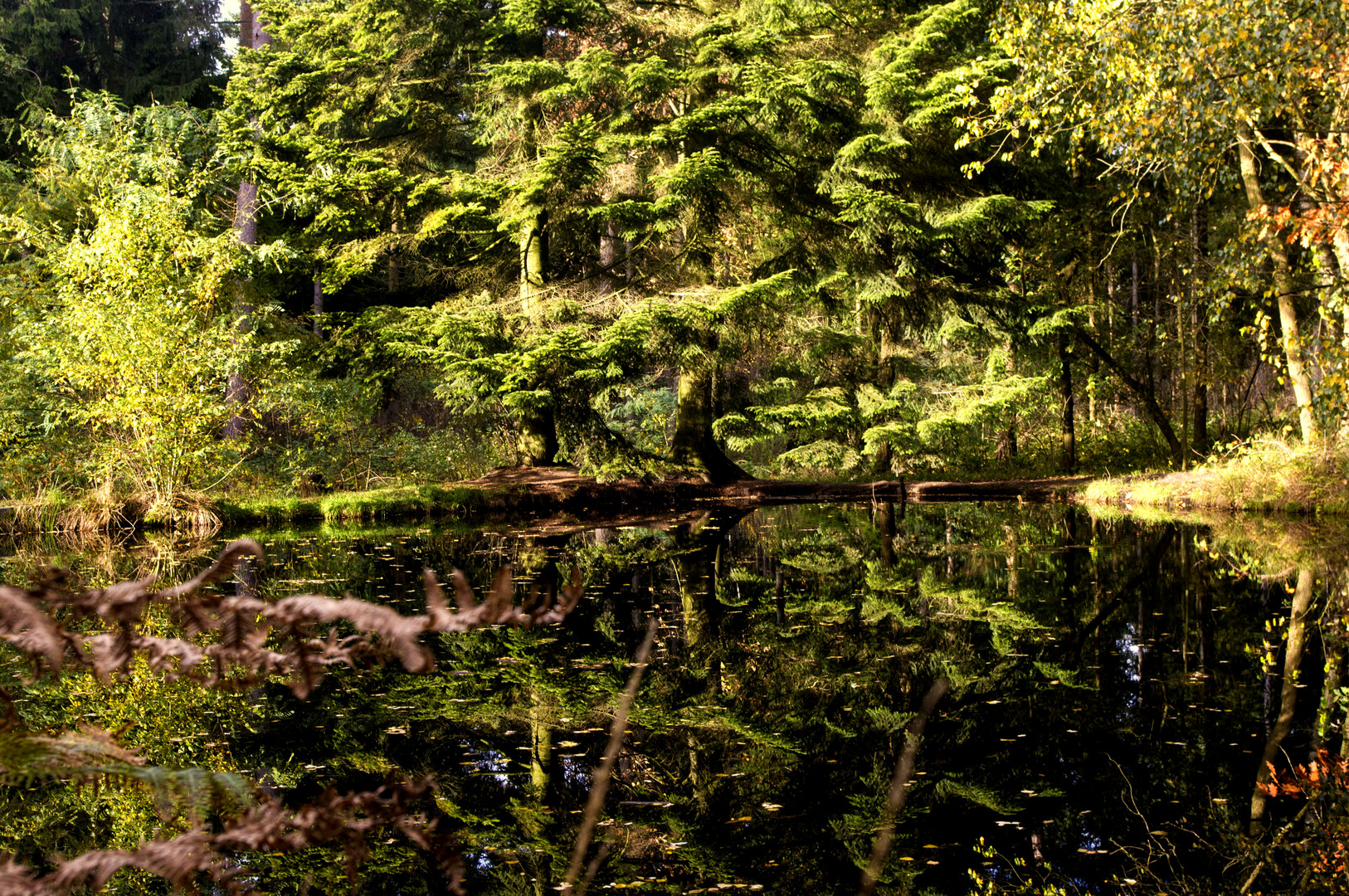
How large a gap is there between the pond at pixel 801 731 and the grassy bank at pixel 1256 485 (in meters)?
3.87

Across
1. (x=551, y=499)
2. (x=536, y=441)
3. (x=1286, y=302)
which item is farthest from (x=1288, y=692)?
(x=536, y=441)

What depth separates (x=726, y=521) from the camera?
45.7ft

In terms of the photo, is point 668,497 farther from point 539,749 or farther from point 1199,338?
point 539,749

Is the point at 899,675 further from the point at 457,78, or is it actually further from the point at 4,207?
the point at 4,207

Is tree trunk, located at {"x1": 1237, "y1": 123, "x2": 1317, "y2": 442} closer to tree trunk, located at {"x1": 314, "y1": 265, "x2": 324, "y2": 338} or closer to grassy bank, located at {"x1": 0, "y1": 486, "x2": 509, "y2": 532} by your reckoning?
grassy bank, located at {"x1": 0, "y1": 486, "x2": 509, "y2": 532}

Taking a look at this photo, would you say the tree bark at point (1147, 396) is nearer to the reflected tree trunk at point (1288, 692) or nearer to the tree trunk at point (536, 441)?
the tree trunk at point (536, 441)

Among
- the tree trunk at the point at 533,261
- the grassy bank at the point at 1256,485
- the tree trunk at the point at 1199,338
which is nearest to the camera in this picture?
the grassy bank at the point at 1256,485

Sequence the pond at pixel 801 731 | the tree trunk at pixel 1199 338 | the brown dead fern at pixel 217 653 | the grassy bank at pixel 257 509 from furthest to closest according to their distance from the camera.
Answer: the tree trunk at pixel 1199 338 < the grassy bank at pixel 257 509 < the pond at pixel 801 731 < the brown dead fern at pixel 217 653

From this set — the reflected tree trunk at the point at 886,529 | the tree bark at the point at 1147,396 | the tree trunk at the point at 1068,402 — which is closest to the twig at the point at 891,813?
the reflected tree trunk at the point at 886,529

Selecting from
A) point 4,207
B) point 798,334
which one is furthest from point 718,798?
point 4,207

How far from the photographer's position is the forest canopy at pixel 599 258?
1285 centimetres

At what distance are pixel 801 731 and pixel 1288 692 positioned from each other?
2410 millimetres

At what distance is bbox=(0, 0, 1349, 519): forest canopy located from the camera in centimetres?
1285

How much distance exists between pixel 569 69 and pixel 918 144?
602cm
